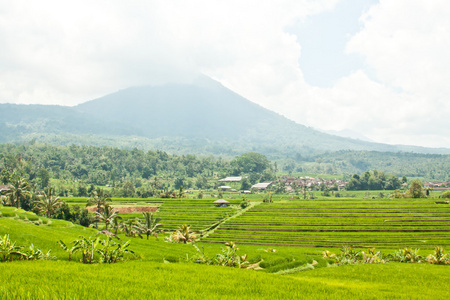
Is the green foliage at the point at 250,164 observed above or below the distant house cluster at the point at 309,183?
above

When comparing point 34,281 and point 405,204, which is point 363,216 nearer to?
point 405,204

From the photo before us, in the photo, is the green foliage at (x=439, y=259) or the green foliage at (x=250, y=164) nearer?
the green foliage at (x=439, y=259)

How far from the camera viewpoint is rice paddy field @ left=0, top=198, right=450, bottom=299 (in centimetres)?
842

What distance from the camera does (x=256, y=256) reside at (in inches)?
937

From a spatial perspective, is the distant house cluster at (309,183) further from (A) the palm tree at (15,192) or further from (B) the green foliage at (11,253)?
(B) the green foliage at (11,253)

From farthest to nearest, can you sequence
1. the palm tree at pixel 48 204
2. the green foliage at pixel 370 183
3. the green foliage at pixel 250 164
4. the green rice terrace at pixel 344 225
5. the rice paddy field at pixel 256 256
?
the green foliage at pixel 250 164, the green foliage at pixel 370 183, the palm tree at pixel 48 204, the green rice terrace at pixel 344 225, the rice paddy field at pixel 256 256

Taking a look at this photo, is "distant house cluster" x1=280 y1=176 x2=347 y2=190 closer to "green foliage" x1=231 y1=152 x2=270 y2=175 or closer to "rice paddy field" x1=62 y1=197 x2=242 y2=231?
"green foliage" x1=231 y1=152 x2=270 y2=175

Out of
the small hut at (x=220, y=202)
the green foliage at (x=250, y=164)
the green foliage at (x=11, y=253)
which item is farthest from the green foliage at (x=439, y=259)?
the green foliage at (x=250, y=164)

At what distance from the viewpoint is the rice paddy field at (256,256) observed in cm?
842

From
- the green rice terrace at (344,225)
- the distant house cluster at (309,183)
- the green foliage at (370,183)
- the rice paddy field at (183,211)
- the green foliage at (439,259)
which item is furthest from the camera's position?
the distant house cluster at (309,183)

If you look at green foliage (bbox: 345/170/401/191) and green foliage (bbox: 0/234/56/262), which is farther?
green foliage (bbox: 345/170/401/191)

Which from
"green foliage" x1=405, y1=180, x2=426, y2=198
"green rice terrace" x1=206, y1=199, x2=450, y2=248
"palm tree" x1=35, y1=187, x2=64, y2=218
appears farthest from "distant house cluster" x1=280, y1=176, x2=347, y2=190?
"palm tree" x1=35, y1=187, x2=64, y2=218

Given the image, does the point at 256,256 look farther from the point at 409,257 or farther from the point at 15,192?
the point at 15,192

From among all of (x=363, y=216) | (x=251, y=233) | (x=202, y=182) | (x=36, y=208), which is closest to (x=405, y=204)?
(x=363, y=216)
